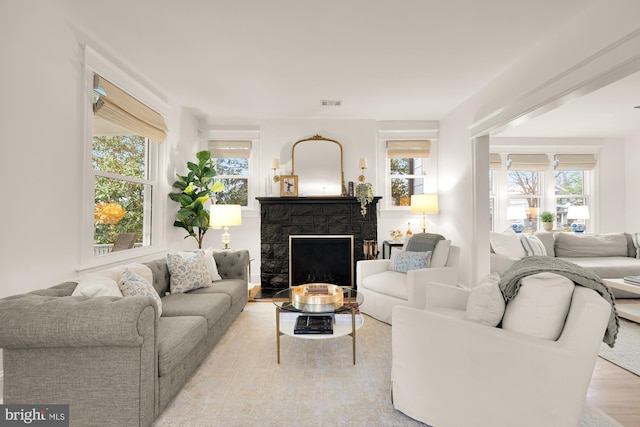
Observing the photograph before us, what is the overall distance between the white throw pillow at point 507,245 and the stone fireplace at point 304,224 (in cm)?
173

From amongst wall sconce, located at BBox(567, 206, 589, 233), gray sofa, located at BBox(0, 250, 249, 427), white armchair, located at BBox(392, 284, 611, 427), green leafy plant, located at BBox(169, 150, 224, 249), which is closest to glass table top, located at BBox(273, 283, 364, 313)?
white armchair, located at BBox(392, 284, 611, 427)

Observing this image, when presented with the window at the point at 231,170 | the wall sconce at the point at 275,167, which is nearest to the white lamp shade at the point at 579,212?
the wall sconce at the point at 275,167

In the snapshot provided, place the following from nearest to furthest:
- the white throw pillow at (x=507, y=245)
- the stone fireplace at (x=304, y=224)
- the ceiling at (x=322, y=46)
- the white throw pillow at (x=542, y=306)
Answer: the white throw pillow at (x=542, y=306) < the ceiling at (x=322, y=46) < the white throw pillow at (x=507, y=245) < the stone fireplace at (x=304, y=224)

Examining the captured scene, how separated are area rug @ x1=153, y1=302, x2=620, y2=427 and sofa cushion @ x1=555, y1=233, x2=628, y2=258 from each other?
393cm

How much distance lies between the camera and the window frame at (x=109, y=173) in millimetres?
2724

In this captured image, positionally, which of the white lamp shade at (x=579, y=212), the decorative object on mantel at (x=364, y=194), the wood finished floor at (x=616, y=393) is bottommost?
the wood finished floor at (x=616, y=393)

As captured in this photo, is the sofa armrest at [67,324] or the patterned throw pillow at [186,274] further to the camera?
the patterned throw pillow at [186,274]

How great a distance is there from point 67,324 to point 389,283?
275 cm

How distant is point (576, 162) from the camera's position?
5941 millimetres

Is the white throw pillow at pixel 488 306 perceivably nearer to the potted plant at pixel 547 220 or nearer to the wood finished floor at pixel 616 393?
the wood finished floor at pixel 616 393

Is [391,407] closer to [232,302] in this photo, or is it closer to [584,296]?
[584,296]

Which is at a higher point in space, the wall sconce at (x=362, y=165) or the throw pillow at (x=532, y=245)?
the wall sconce at (x=362, y=165)

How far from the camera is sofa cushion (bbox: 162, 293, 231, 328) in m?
2.48

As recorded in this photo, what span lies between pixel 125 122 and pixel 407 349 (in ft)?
11.0
